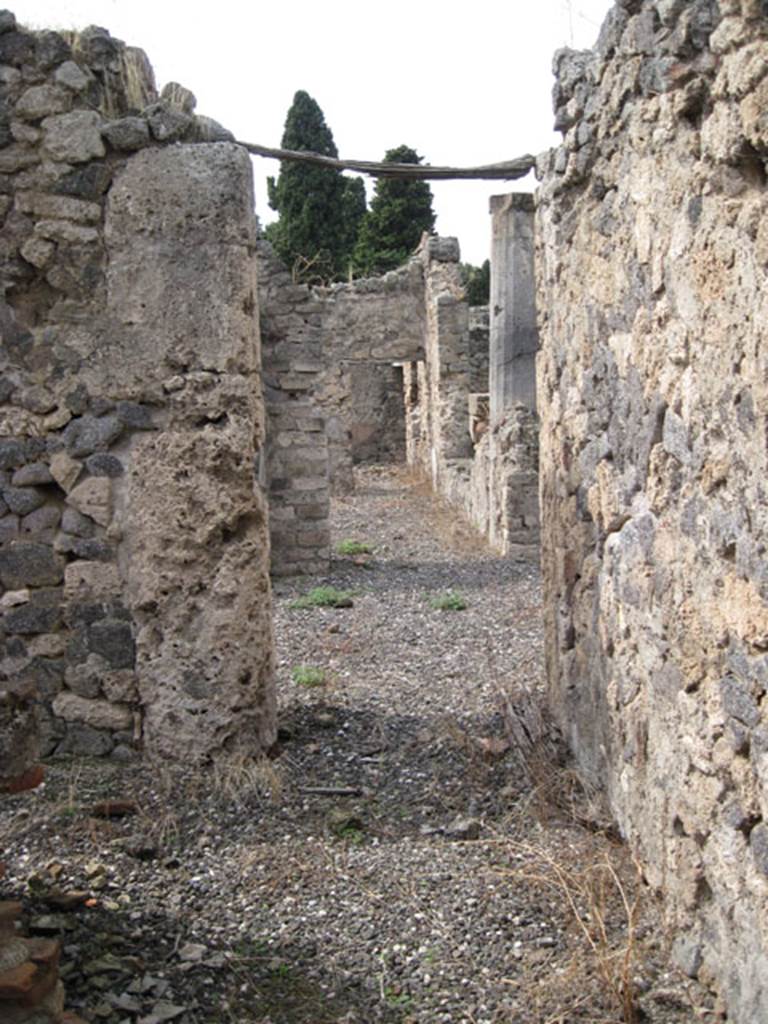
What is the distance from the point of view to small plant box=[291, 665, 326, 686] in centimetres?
599

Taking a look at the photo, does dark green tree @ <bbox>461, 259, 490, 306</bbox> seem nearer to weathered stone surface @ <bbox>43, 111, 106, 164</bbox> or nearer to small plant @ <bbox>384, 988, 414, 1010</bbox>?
weathered stone surface @ <bbox>43, 111, 106, 164</bbox>

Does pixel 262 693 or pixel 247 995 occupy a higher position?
pixel 262 693

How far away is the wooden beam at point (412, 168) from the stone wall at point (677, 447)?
5.59 feet

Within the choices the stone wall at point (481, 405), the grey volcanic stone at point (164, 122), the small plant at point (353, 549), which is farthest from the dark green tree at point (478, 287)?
the grey volcanic stone at point (164, 122)

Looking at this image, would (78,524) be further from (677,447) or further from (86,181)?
(677,447)

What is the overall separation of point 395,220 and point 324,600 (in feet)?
63.4

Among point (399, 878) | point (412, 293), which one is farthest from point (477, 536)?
point (399, 878)

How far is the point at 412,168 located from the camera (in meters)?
6.25

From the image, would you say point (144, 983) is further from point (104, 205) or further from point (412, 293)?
point (412, 293)

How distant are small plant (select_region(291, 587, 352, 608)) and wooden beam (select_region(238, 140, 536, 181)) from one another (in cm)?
326

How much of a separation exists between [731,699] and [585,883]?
3.19ft

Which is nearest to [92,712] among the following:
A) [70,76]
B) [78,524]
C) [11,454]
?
[78,524]

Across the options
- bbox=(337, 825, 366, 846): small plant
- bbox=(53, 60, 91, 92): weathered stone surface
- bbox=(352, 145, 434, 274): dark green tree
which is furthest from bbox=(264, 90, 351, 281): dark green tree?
bbox=(337, 825, 366, 846): small plant

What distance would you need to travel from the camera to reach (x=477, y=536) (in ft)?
40.1
